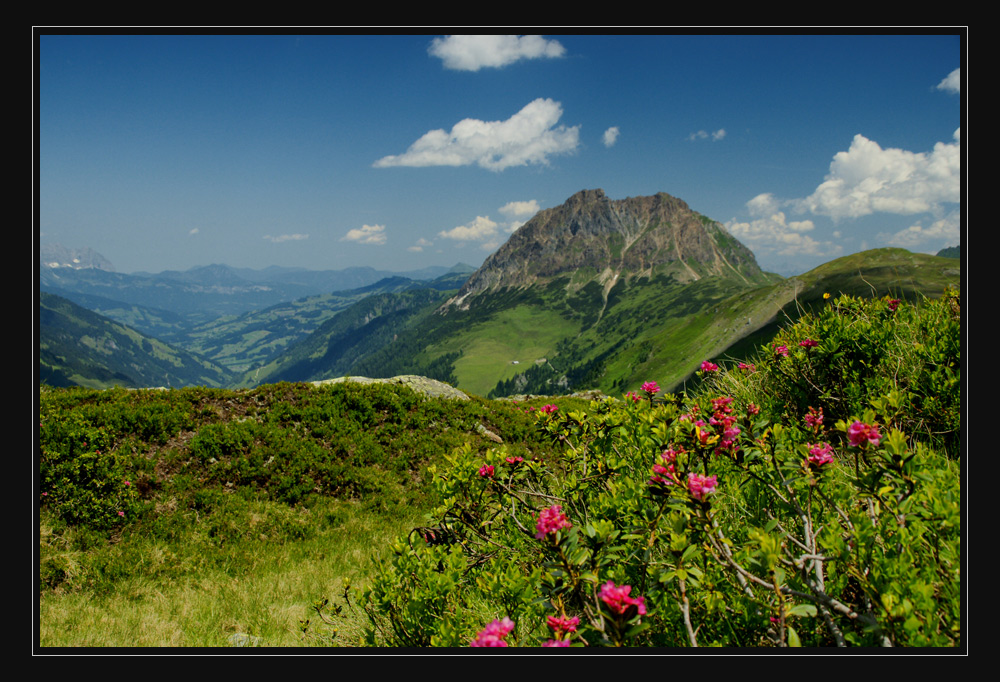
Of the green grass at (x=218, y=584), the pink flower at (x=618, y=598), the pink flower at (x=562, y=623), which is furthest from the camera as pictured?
the green grass at (x=218, y=584)

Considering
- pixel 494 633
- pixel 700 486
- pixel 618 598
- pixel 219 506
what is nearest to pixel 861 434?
pixel 700 486

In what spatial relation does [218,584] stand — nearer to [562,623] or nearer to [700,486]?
[562,623]

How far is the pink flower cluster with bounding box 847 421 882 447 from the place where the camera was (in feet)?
8.98

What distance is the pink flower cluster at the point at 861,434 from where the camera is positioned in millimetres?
2736

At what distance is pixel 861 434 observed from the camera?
284cm

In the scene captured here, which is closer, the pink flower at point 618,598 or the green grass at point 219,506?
the pink flower at point 618,598

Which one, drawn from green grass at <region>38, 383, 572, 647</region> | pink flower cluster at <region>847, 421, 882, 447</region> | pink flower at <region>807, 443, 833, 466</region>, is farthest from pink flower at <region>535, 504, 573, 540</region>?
green grass at <region>38, 383, 572, 647</region>

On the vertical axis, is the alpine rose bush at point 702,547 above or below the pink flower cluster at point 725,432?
below

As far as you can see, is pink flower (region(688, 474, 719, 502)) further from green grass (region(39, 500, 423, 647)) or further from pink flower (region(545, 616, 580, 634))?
green grass (region(39, 500, 423, 647))

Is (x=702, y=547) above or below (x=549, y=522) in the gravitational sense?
below

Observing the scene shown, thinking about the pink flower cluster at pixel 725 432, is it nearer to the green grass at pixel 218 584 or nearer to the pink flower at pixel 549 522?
the pink flower at pixel 549 522

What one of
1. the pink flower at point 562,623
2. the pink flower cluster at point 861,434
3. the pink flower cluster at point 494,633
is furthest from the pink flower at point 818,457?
the pink flower cluster at point 494,633
